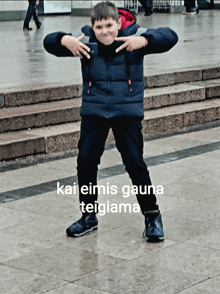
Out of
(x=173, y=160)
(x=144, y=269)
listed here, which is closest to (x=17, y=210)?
(x=144, y=269)

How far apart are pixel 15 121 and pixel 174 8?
23391 millimetres

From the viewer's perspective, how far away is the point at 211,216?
5074 millimetres

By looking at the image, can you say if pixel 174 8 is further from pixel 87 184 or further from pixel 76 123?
pixel 87 184

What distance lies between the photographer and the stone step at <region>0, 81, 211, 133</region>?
24.8 ft

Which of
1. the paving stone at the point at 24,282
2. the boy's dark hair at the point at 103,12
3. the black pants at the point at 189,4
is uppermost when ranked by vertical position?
the boy's dark hair at the point at 103,12

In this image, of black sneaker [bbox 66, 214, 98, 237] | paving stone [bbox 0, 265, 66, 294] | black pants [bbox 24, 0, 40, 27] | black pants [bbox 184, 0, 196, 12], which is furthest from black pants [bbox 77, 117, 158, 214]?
black pants [bbox 184, 0, 196, 12]

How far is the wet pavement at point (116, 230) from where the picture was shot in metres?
3.84

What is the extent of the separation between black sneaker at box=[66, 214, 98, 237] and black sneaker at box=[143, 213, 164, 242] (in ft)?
1.26

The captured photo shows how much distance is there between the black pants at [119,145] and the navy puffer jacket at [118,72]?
0.08m

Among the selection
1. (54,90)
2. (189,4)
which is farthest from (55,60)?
(189,4)

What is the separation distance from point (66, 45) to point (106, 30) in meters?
0.29

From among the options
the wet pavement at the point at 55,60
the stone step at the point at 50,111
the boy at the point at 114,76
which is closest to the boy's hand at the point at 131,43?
the boy at the point at 114,76

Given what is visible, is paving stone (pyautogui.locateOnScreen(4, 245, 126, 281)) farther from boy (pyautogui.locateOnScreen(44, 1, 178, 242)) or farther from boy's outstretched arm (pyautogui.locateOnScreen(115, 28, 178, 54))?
boy's outstretched arm (pyautogui.locateOnScreen(115, 28, 178, 54))

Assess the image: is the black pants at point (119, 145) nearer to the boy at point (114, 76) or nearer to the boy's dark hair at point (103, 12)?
the boy at point (114, 76)
